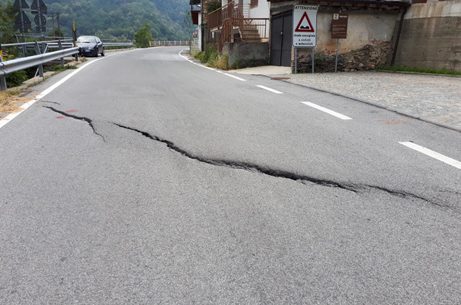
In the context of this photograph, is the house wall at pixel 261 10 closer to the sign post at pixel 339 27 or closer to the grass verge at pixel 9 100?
the sign post at pixel 339 27

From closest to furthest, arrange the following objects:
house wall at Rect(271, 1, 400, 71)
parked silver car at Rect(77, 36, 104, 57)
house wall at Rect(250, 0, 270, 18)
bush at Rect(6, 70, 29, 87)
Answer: bush at Rect(6, 70, 29, 87), house wall at Rect(271, 1, 400, 71), house wall at Rect(250, 0, 270, 18), parked silver car at Rect(77, 36, 104, 57)

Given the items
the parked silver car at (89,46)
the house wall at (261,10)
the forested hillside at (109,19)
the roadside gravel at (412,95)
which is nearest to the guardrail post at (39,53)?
the roadside gravel at (412,95)

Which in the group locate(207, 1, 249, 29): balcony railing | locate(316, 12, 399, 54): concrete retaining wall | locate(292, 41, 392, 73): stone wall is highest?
locate(207, 1, 249, 29): balcony railing

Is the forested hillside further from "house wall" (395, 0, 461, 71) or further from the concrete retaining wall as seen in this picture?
"house wall" (395, 0, 461, 71)

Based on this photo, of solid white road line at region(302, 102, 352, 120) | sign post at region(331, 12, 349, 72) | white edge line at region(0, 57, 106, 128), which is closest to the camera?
white edge line at region(0, 57, 106, 128)

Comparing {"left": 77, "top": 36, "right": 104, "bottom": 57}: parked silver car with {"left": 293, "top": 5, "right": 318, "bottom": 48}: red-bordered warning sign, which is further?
{"left": 77, "top": 36, "right": 104, "bottom": 57}: parked silver car

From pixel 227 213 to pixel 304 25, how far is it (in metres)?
12.8

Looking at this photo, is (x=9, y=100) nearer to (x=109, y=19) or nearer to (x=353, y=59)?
(x=353, y=59)

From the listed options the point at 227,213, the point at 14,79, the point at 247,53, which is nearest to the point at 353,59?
the point at 247,53

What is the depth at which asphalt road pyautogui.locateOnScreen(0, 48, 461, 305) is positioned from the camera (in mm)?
2193

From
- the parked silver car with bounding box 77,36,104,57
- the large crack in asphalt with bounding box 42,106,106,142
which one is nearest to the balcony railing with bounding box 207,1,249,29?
the parked silver car with bounding box 77,36,104,57

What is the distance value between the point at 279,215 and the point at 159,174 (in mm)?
1408

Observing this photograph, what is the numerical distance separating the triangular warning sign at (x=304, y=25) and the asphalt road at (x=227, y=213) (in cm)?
947

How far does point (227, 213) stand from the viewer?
305cm
